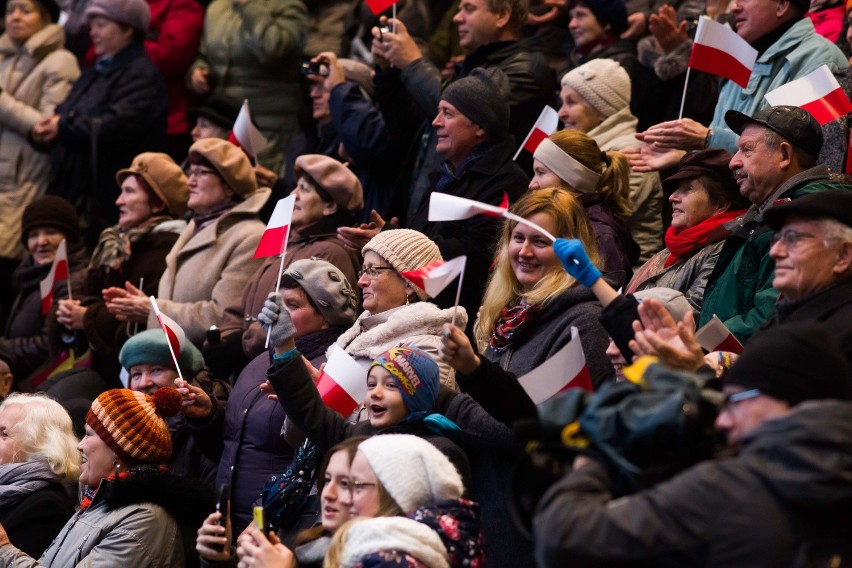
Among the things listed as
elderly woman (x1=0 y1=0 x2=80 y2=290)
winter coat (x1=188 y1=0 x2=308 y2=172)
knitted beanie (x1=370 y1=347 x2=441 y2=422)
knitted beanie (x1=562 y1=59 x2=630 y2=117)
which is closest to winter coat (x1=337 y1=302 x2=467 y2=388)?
knitted beanie (x1=370 y1=347 x2=441 y2=422)

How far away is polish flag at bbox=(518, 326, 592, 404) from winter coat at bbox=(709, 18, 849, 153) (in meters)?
1.72

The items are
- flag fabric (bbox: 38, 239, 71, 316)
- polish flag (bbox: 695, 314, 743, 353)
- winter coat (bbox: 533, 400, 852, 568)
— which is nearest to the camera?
winter coat (bbox: 533, 400, 852, 568)

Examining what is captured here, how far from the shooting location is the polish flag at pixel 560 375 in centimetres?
514

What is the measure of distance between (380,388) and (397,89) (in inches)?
136

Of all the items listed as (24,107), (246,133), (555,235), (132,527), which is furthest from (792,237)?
(24,107)

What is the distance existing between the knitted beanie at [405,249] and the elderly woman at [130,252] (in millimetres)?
2268

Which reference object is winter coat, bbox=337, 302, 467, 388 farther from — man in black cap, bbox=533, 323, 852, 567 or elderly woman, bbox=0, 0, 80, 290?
elderly woman, bbox=0, 0, 80, 290

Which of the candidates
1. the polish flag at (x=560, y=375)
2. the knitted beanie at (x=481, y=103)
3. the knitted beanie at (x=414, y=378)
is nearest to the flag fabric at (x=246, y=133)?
the knitted beanie at (x=481, y=103)

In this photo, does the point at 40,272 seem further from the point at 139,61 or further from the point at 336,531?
the point at 336,531

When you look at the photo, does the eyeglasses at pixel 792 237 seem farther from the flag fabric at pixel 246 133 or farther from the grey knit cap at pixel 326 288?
the flag fabric at pixel 246 133

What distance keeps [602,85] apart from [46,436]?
3.29m

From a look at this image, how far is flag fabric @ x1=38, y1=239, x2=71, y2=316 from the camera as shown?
8539mm

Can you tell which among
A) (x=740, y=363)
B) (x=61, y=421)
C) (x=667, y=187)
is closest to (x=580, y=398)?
(x=740, y=363)

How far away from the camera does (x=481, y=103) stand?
7230 millimetres
